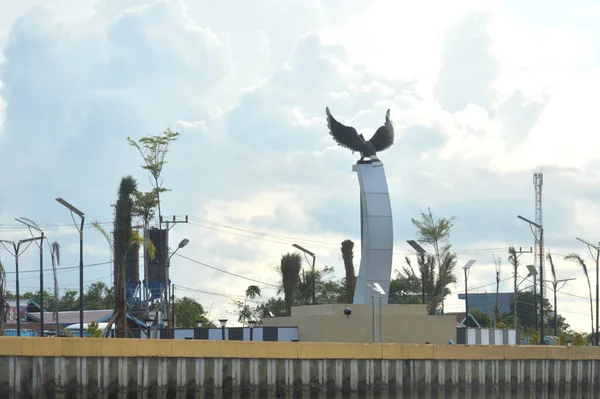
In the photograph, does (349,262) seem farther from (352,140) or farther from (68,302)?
(68,302)

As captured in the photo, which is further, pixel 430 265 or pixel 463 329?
pixel 430 265

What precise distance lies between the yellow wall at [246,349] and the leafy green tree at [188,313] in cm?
7816

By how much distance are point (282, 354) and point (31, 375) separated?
11299 mm

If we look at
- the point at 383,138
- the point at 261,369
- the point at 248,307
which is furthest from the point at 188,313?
Result: the point at 261,369

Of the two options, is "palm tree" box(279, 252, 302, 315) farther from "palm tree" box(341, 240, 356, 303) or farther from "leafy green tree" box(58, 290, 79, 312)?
"leafy green tree" box(58, 290, 79, 312)

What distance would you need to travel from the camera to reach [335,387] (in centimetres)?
4684

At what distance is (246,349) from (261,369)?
128cm

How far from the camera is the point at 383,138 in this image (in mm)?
65125

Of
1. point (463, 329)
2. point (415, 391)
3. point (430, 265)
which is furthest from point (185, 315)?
point (415, 391)

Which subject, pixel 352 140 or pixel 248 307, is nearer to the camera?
pixel 352 140

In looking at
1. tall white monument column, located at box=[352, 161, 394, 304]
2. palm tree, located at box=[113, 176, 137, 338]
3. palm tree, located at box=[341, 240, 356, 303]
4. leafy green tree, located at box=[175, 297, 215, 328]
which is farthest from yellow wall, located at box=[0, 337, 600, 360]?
leafy green tree, located at box=[175, 297, 215, 328]

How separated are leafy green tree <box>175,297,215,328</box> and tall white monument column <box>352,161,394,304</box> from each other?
68362 millimetres

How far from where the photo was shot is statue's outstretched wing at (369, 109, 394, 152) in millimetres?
64750

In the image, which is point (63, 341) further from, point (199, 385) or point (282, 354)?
point (282, 354)
